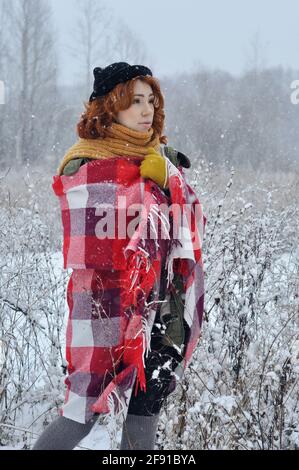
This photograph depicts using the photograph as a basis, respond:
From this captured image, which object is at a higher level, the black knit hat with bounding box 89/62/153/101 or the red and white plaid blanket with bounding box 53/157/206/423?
the black knit hat with bounding box 89/62/153/101

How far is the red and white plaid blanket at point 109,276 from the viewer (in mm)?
1608

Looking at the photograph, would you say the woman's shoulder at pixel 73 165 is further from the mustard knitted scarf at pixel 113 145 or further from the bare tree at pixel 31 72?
the bare tree at pixel 31 72

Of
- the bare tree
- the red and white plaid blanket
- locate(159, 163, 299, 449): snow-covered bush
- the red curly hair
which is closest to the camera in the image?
the red and white plaid blanket

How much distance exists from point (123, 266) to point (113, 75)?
2.12 feet

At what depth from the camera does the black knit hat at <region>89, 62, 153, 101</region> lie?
1.77 m

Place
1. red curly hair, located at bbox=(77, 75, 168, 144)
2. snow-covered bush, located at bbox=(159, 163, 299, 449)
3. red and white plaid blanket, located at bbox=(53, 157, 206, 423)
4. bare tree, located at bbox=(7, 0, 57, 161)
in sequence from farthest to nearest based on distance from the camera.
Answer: bare tree, located at bbox=(7, 0, 57, 161), snow-covered bush, located at bbox=(159, 163, 299, 449), red curly hair, located at bbox=(77, 75, 168, 144), red and white plaid blanket, located at bbox=(53, 157, 206, 423)

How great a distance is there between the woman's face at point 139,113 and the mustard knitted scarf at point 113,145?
3 centimetres

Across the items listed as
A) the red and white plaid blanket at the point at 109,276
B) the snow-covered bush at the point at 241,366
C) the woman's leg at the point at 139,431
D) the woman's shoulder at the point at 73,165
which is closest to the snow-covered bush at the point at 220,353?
the snow-covered bush at the point at 241,366

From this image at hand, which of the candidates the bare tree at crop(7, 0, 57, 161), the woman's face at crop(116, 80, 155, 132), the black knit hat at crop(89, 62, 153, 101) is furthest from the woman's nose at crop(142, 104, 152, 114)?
the bare tree at crop(7, 0, 57, 161)

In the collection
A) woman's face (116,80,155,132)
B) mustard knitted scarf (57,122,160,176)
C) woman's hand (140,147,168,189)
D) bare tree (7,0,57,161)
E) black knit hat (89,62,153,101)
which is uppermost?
bare tree (7,0,57,161)

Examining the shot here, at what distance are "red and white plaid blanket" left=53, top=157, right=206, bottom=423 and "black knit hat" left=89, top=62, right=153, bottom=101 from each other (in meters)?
0.28

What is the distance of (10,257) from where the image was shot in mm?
3033

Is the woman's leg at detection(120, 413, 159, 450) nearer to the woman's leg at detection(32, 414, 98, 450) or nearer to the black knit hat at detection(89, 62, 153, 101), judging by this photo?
the woman's leg at detection(32, 414, 98, 450)
